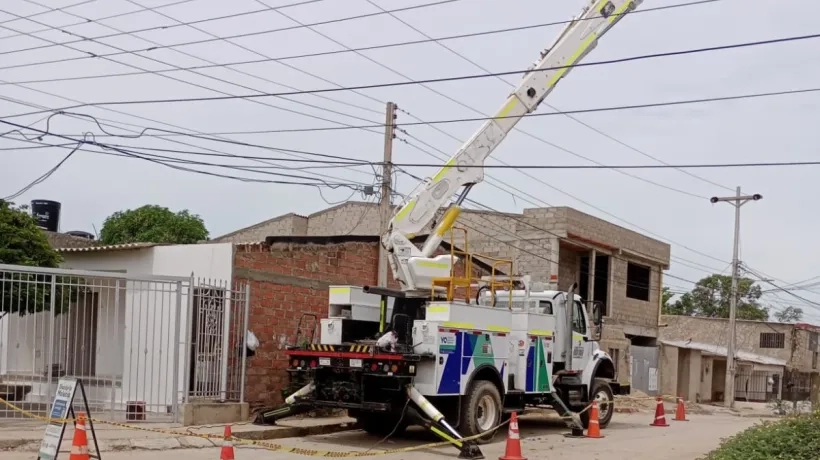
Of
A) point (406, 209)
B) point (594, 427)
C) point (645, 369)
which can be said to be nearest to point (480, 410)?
point (594, 427)

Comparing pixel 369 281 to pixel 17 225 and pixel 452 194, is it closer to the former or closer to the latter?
pixel 452 194

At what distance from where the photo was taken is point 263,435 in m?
13.9

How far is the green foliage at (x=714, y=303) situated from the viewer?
69688 millimetres

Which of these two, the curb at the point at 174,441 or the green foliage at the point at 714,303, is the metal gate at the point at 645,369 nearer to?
the curb at the point at 174,441

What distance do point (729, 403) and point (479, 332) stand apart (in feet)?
75.1

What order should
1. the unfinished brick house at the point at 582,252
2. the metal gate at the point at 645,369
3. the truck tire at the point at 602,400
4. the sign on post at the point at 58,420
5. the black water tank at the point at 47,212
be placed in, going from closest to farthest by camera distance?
the sign on post at the point at 58,420
the truck tire at the point at 602,400
the black water tank at the point at 47,212
the unfinished brick house at the point at 582,252
the metal gate at the point at 645,369

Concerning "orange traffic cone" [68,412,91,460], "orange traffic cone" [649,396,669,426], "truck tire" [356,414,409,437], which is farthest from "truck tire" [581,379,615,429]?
"orange traffic cone" [68,412,91,460]

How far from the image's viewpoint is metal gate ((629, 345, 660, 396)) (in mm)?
33125

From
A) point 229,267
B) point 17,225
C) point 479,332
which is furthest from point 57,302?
point 479,332

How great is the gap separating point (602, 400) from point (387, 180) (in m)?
6.40

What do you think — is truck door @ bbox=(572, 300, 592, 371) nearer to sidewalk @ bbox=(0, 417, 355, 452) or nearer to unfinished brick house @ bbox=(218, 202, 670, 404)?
sidewalk @ bbox=(0, 417, 355, 452)

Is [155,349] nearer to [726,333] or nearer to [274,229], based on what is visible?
[274,229]

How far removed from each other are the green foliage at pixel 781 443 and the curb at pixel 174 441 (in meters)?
6.63

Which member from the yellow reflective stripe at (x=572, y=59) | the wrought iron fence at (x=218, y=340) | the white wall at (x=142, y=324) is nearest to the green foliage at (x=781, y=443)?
the yellow reflective stripe at (x=572, y=59)
